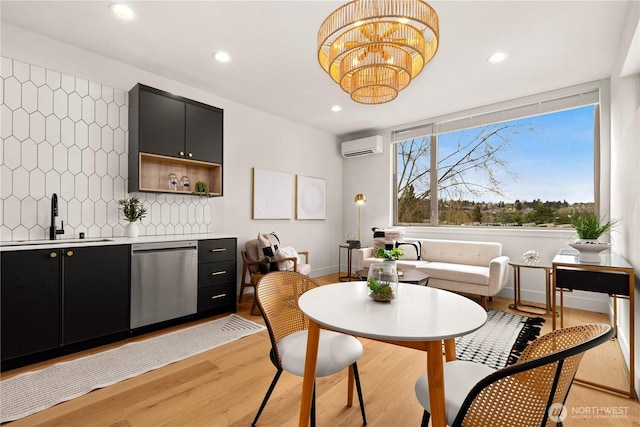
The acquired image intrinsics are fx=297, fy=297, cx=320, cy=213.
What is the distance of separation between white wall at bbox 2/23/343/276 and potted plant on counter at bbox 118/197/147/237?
37 cm

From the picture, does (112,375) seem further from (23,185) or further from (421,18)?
(421,18)

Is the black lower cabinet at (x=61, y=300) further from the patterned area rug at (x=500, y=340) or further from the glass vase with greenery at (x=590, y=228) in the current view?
the glass vase with greenery at (x=590, y=228)

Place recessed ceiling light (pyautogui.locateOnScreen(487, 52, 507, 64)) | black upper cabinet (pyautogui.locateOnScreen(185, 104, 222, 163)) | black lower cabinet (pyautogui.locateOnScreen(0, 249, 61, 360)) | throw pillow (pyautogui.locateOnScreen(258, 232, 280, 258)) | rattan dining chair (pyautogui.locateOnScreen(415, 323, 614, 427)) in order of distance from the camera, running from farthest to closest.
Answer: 1. throw pillow (pyautogui.locateOnScreen(258, 232, 280, 258))
2. black upper cabinet (pyautogui.locateOnScreen(185, 104, 222, 163))
3. recessed ceiling light (pyautogui.locateOnScreen(487, 52, 507, 64))
4. black lower cabinet (pyautogui.locateOnScreen(0, 249, 61, 360))
5. rattan dining chair (pyautogui.locateOnScreen(415, 323, 614, 427))

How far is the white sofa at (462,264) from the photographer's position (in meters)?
3.54

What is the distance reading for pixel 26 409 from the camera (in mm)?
1746

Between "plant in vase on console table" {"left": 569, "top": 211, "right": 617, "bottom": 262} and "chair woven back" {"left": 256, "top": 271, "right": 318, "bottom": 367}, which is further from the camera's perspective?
"plant in vase on console table" {"left": 569, "top": 211, "right": 617, "bottom": 262}

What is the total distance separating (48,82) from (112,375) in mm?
2660

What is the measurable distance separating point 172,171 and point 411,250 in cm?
355

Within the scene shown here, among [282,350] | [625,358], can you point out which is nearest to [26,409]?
[282,350]

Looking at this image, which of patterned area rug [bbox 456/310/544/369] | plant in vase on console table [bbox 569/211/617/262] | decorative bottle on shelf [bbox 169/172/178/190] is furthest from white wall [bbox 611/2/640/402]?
decorative bottle on shelf [bbox 169/172/178/190]

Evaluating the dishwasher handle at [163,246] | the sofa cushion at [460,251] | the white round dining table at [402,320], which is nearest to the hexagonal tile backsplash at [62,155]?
the dishwasher handle at [163,246]

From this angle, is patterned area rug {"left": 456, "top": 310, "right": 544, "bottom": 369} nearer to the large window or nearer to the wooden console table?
the wooden console table

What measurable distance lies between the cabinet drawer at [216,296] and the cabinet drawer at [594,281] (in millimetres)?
3104

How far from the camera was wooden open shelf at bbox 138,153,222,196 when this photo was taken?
10.8ft
